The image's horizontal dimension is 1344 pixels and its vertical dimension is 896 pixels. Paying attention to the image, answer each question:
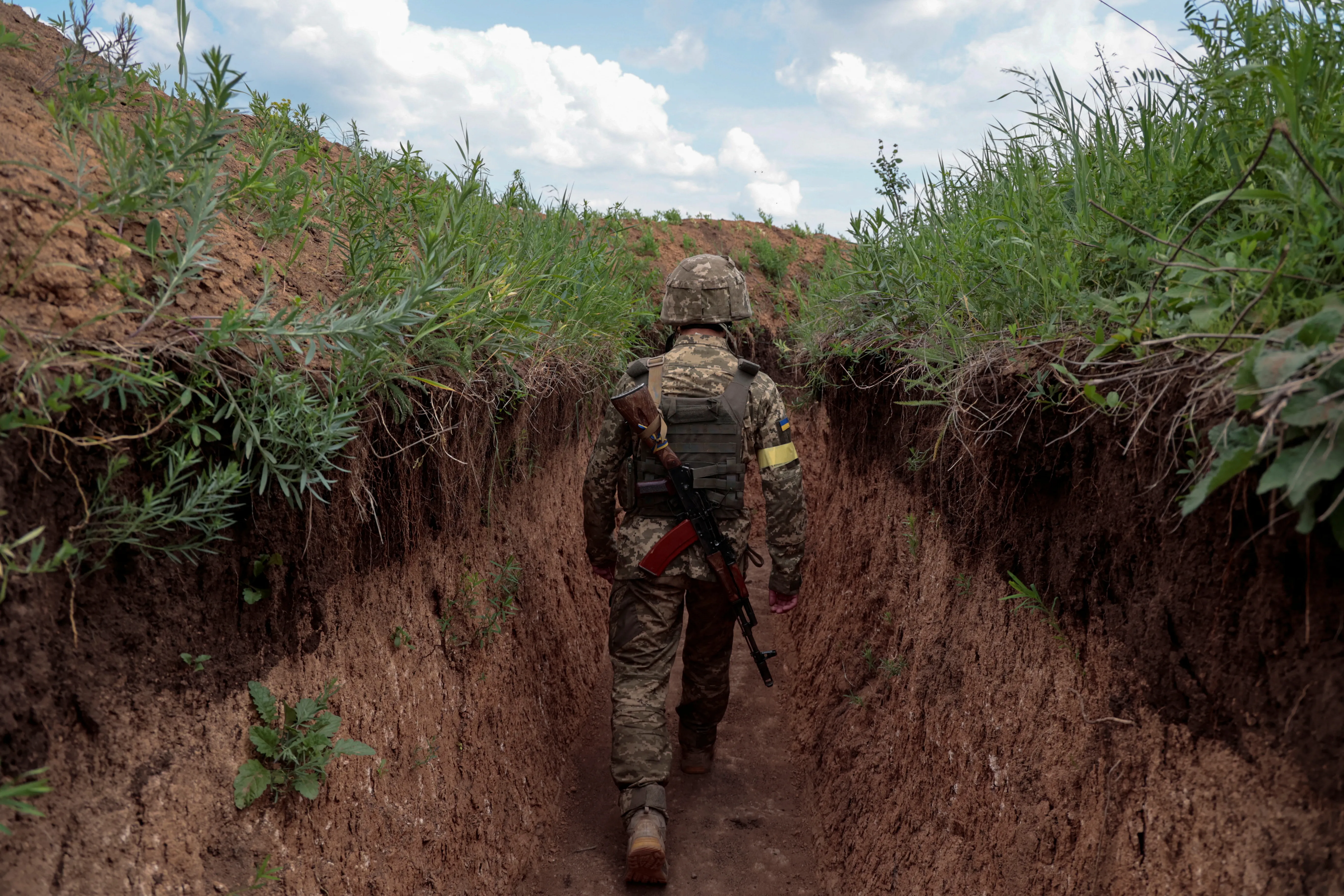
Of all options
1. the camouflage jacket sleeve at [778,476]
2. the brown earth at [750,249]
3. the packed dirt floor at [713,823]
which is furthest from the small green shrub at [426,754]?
the brown earth at [750,249]

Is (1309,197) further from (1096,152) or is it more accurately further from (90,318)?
(90,318)

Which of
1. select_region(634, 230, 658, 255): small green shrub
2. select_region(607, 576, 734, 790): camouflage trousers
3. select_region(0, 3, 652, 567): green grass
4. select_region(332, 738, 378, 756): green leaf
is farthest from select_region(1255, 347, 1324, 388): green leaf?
select_region(634, 230, 658, 255): small green shrub

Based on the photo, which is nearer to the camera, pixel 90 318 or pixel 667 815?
pixel 90 318

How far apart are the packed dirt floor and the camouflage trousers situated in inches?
12.9

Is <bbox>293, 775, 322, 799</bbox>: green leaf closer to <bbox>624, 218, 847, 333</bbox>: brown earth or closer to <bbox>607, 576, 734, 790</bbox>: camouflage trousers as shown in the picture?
<bbox>607, 576, 734, 790</bbox>: camouflage trousers

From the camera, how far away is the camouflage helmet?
13.8ft

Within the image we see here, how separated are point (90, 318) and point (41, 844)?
119cm

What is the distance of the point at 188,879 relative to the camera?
6.37 ft

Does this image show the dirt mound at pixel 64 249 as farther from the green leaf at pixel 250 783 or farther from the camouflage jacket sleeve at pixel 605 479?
the camouflage jacket sleeve at pixel 605 479

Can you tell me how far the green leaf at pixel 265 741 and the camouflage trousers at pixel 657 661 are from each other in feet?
5.96

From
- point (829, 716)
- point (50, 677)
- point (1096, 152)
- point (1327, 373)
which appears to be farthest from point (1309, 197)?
point (829, 716)

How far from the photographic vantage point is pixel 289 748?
223 cm

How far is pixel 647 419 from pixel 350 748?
194 centimetres

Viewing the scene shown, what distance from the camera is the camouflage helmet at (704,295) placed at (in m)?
4.20
